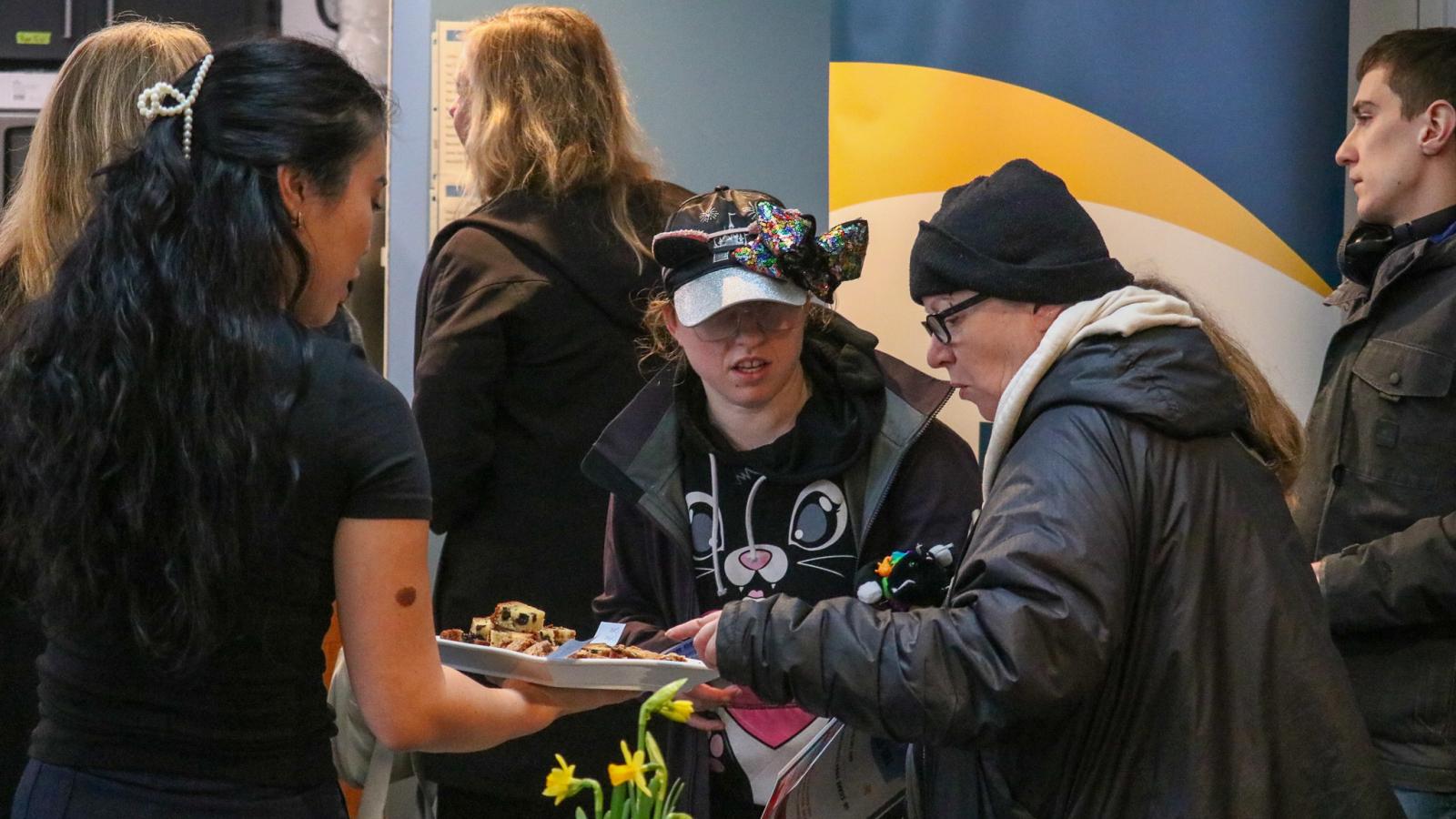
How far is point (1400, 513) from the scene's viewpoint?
2273 mm

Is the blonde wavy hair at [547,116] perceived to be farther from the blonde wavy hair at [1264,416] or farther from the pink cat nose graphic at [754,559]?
the blonde wavy hair at [1264,416]

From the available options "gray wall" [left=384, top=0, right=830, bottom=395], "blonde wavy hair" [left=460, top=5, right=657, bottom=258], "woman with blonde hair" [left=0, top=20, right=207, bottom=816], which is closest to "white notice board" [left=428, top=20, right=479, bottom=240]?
"gray wall" [left=384, top=0, right=830, bottom=395]

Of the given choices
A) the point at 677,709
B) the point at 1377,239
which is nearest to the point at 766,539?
the point at 677,709

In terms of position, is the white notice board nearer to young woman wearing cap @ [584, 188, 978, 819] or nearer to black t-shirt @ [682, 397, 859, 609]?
young woman wearing cap @ [584, 188, 978, 819]

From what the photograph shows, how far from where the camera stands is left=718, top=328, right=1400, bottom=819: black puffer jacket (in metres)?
1.43

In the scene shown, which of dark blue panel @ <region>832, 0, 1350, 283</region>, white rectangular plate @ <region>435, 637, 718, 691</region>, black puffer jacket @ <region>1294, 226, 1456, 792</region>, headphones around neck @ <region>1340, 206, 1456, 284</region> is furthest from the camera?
dark blue panel @ <region>832, 0, 1350, 283</region>

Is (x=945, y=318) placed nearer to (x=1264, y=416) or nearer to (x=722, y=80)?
(x=1264, y=416)

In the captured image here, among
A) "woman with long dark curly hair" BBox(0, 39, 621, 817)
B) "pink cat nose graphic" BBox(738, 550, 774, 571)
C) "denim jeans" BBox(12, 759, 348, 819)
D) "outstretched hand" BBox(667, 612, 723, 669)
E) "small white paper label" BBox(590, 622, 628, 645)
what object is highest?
"woman with long dark curly hair" BBox(0, 39, 621, 817)

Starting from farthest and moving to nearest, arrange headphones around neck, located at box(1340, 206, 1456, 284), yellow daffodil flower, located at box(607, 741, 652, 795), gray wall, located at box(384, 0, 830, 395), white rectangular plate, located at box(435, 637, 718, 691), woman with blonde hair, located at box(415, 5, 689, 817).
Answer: gray wall, located at box(384, 0, 830, 395)
woman with blonde hair, located at box(415, 5, 689, 817)
headphones around neck, located at box(1340, 206, 1456, 284)
white rectangular plate, located at box(435, 637, 718, 691)
yellow daffodil flower, located at box(607, 741, 652, 795)

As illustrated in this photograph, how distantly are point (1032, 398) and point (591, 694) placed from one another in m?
0.60

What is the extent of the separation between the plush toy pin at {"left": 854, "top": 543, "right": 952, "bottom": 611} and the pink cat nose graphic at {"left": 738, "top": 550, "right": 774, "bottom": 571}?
319 mm

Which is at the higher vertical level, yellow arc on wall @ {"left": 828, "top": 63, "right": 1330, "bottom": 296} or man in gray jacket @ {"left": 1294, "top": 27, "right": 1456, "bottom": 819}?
yellow arc on wall @ {"left": 828, "top": 63, "right": 1330, "bottom": 296}

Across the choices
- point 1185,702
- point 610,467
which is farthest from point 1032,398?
point 610,467

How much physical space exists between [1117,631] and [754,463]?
768 mm
